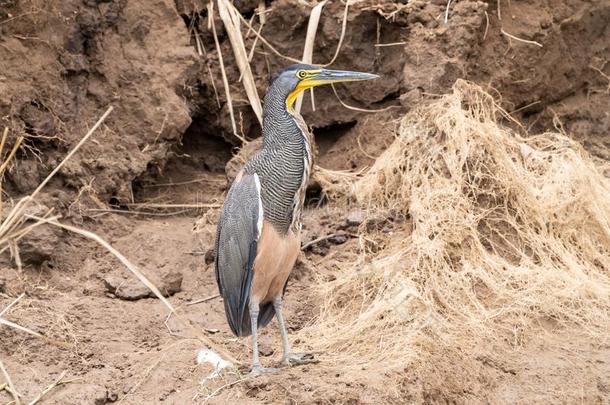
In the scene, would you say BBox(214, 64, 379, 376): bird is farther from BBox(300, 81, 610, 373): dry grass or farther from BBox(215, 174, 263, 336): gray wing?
BBox(300, 81, 610, 373): dry grass

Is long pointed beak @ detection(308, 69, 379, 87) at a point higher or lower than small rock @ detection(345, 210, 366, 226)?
higher

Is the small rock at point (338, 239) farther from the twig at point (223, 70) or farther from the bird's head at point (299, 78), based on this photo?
the bird's head at point (299, 78)

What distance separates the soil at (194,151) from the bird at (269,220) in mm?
274

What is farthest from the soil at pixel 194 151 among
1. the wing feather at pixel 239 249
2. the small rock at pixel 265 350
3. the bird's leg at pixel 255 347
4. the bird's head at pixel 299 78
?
the bird's head at pixel 299 78

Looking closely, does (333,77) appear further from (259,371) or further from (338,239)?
(259,371)

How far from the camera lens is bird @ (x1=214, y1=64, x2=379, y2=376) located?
19.3ft

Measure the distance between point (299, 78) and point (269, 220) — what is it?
0.90m

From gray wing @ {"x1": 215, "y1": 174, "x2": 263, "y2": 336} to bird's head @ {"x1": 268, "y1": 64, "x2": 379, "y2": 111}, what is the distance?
575mm

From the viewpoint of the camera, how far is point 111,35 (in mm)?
7625

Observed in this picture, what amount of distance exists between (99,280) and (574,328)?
119 inches

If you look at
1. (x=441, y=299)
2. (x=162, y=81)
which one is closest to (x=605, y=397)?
(x=441, y=299)

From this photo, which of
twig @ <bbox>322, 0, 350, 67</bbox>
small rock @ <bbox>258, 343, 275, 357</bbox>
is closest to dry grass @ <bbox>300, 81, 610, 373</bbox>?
A: small rock @ <bbox>258, 343, 275, 357</bbox>

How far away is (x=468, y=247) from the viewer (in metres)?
6.88

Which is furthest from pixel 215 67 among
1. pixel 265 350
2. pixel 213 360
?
pixel 213 360
